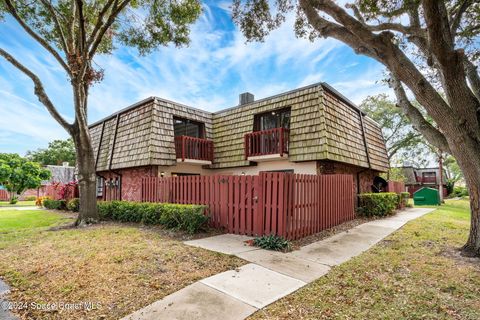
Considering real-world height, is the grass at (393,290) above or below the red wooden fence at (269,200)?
below

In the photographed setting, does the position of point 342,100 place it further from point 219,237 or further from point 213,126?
point 219,237

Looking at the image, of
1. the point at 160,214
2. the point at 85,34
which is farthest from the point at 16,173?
the point at 160,214

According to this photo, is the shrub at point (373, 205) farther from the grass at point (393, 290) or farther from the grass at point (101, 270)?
the grass at point (101, 270)

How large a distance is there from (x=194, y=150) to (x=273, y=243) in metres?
8.36

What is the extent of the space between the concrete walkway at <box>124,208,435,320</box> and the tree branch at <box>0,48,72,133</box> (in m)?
7.25

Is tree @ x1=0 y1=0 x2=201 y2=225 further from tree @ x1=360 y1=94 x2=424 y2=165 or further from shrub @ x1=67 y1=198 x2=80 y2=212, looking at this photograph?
tree @ x1=360 y1=94 x2=424 y2=165

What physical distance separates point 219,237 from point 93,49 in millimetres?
8331

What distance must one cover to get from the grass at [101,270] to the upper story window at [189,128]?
8.58 metres

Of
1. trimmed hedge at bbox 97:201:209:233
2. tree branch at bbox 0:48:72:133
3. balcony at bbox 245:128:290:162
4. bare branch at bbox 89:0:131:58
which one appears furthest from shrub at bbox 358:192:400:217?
tree branch at bbox 0:48:72:133

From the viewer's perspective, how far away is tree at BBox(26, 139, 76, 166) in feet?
158

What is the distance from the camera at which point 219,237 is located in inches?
282

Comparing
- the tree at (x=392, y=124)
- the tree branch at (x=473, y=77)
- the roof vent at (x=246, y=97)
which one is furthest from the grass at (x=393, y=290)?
the tree at (x=392, y=124)

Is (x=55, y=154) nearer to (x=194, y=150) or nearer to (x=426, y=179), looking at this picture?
(x=194, y=150)

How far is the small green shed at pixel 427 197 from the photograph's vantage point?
20984mm
